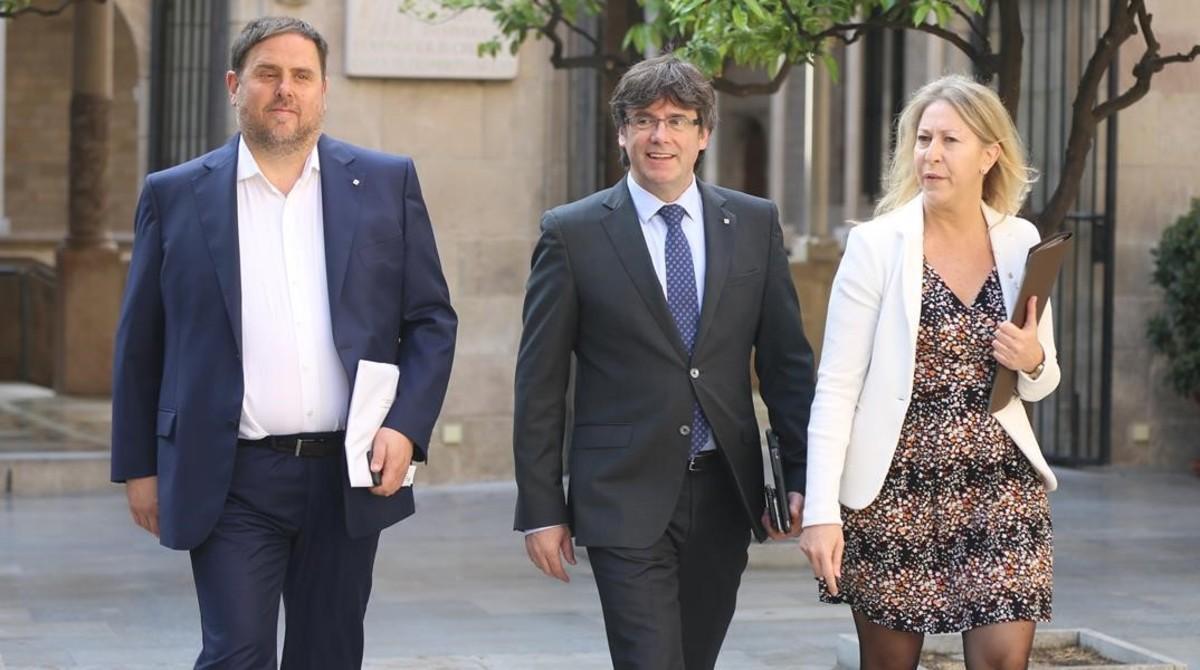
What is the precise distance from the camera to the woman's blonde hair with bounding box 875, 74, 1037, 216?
496cm

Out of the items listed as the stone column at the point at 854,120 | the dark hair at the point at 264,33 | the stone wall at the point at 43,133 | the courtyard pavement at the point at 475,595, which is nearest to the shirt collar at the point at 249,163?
the dark hair at the point at 264,33

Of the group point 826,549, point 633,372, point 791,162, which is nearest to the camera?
point 826,549

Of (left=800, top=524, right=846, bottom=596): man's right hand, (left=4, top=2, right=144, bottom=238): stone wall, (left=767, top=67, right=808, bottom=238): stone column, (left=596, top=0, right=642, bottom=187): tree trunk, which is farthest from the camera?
(left=4, top=2, right=144, bottom=238): stone wall

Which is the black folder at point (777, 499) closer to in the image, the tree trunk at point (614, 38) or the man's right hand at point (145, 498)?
the man's right hand at point (145, 498)

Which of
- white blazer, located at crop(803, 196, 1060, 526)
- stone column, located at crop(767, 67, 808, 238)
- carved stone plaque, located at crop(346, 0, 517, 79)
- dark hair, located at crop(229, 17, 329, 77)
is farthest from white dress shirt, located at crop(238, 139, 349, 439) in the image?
stone column, located at crop(767, 67, 808, 238)

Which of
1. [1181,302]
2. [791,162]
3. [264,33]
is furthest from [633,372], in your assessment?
[791,162]

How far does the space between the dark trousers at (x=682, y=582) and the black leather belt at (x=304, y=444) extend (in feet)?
2.14

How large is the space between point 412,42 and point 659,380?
8805 mm

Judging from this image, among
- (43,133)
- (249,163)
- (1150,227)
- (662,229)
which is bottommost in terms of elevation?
(662,229)

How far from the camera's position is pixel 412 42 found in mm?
13523

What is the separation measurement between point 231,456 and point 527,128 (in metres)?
9.05

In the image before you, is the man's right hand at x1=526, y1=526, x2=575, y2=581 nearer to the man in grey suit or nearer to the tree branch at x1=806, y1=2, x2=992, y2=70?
the man in grey suit

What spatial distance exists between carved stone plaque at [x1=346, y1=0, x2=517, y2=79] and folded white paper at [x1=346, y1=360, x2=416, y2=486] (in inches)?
341

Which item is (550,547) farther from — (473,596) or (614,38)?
(614,38)
